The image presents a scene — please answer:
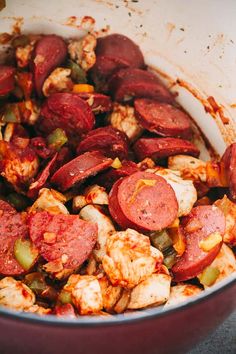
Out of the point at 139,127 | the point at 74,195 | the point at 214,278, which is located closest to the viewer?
the point at 214,278

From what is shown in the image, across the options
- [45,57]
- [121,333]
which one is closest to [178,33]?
[45,57]

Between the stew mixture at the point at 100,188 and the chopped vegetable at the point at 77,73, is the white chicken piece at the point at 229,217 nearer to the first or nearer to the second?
the stew mixture at the point at 100,188

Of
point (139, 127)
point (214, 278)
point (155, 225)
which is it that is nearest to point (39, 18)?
point (139, 127)

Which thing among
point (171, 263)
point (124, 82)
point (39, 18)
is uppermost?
point (39, 18)

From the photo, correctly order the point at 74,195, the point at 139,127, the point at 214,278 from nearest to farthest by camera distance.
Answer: the point at 214,278 < the point at 74,195 < the point at 139,127

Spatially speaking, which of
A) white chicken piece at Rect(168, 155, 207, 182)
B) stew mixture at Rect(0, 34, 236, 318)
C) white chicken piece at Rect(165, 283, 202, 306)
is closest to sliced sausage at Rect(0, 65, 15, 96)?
stew mixture at Rect(0, 34, 236, 318)

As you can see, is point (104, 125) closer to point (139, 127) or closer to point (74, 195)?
point (139, 127)
